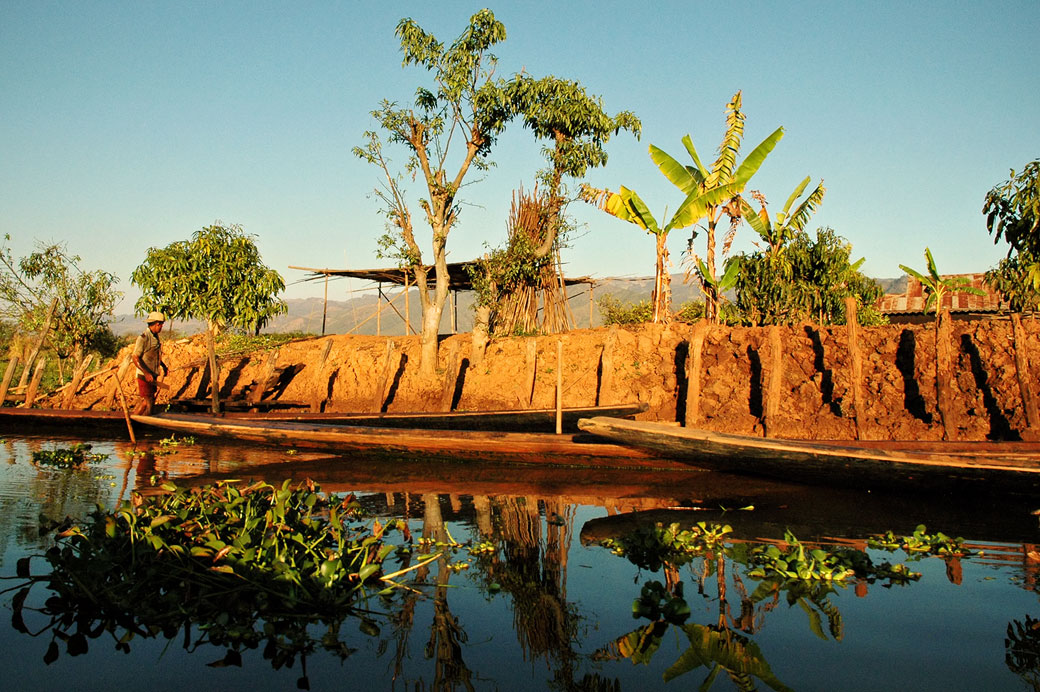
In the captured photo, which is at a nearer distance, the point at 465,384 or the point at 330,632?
the point at 330,632

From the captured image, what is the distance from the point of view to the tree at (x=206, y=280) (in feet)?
45.4

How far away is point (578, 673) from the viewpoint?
355 centimetres

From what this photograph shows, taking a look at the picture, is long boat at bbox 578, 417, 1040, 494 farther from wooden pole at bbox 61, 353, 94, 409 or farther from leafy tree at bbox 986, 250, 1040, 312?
wooden pole at bbox 61, 353, 94, 409

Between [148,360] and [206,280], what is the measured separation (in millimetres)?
3006

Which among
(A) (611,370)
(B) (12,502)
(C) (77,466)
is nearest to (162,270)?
(C) (77,466)

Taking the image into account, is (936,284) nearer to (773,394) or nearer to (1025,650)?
(773,394)

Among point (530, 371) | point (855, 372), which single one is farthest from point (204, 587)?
point (530, 371)

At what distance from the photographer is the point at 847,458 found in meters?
7.11

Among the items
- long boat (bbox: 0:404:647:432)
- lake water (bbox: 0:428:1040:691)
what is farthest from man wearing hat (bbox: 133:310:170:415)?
lake water (bbox: 0:428:1040:691)

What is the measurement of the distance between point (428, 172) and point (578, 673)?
1322cm

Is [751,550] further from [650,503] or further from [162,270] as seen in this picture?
[162,270]

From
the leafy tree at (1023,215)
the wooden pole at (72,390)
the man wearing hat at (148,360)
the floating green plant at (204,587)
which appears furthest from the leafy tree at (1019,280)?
the wooden pole at (72,390)

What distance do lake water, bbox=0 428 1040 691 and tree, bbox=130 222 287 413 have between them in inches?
276

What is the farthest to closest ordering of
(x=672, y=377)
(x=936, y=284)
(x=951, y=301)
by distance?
(x=951, y=301) < (x=936, y=284) < (x=672, y=377)
